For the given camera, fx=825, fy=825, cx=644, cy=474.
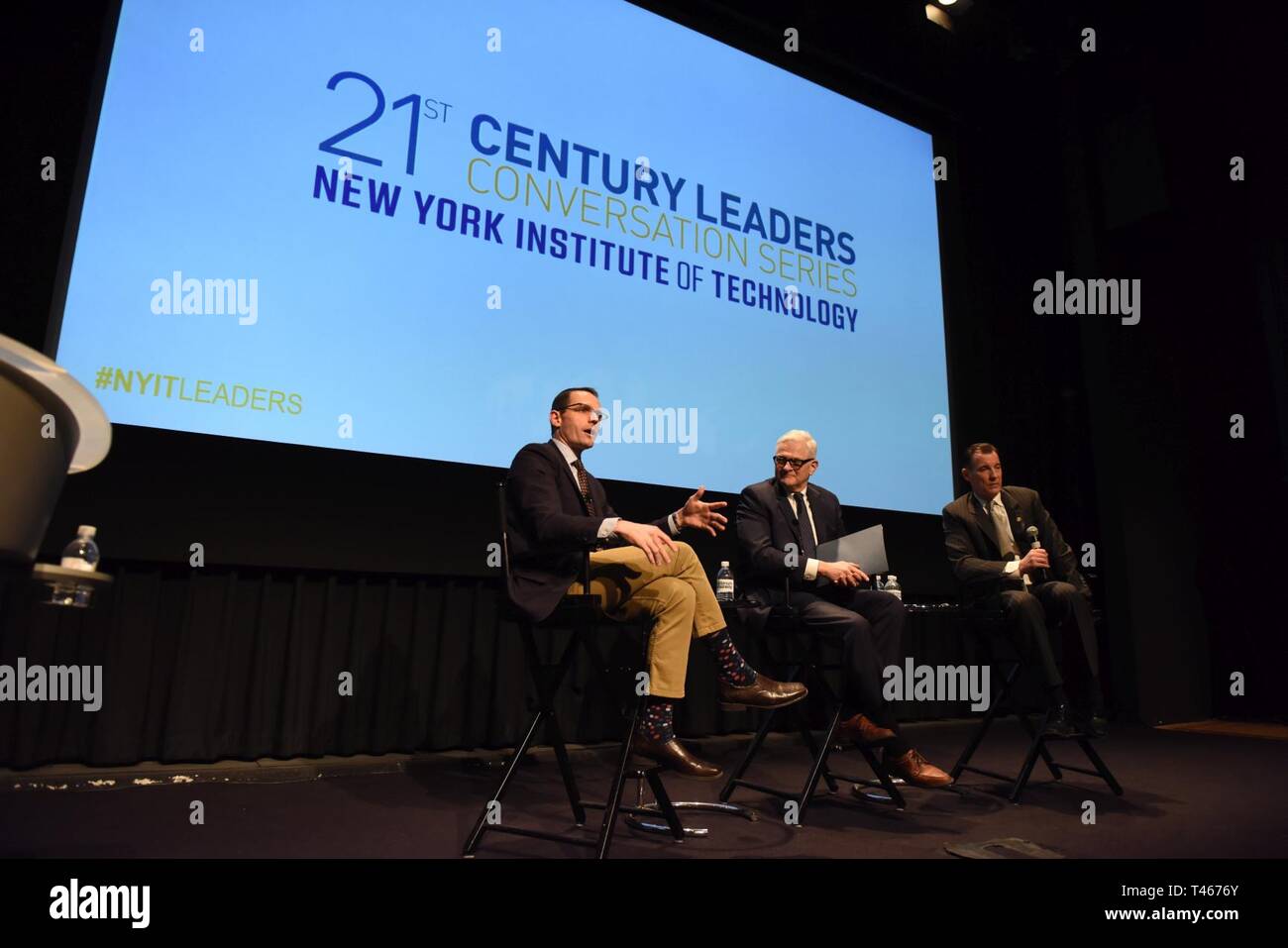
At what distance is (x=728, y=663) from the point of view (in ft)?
8.00

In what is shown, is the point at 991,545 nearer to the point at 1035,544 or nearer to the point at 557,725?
the point at 1035,544

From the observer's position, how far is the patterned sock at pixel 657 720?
7.34 feet

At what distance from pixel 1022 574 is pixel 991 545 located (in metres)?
0.25

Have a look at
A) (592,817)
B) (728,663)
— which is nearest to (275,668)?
(592,817)

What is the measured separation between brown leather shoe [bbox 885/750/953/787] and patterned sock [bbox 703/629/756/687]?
1.77 ft

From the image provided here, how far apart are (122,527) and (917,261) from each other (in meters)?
4.41

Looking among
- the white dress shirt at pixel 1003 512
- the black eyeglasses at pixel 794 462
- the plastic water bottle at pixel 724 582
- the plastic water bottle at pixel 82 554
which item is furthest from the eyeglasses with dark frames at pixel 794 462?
the plastic water bottle at pixel 82 554

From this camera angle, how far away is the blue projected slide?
294cm

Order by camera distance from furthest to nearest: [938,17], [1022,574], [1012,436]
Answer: [1012,436]
[938,17]
[1022,574]

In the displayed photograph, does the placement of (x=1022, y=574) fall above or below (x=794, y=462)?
below

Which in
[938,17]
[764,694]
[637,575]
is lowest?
[764,694]

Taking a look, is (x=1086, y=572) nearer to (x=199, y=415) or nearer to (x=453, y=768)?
(x=453, y=768)

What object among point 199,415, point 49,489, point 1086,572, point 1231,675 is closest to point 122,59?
point 199,415

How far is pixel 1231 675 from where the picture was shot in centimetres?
544
